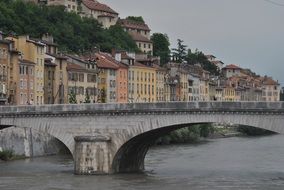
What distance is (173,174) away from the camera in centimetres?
5075

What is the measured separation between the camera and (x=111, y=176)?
157ft

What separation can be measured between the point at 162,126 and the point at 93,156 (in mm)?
4596

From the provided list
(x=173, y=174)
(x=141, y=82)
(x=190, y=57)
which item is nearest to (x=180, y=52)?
(x=190, y=57)

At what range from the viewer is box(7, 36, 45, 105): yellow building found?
83.3 metres

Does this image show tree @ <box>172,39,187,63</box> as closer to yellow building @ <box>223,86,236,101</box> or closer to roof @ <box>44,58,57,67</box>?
yellow building @ <box>223,86,236,101</box>

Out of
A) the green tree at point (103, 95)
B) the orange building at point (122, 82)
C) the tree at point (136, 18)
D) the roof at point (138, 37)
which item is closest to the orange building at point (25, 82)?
the green tree at point (103, 95)

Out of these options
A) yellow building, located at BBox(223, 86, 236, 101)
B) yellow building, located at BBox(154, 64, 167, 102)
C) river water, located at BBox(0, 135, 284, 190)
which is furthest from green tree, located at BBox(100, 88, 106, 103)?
yellow building, located at BBox(223, 86, 236, 101)

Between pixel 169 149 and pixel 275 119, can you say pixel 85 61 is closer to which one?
pixel 169 149

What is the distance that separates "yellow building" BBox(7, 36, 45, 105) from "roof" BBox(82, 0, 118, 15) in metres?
68.8

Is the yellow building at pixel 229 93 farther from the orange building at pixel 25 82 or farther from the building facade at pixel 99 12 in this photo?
the orange building at pixel 25 82

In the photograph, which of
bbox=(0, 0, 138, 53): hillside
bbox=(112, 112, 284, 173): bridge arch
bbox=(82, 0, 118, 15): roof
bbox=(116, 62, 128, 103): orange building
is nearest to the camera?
bbox=(112, 112, 284, 173): bridge arch

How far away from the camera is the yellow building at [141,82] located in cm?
10500

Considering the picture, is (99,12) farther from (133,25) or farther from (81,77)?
(81,77)

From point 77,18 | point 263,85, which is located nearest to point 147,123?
point 77,18
